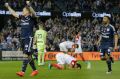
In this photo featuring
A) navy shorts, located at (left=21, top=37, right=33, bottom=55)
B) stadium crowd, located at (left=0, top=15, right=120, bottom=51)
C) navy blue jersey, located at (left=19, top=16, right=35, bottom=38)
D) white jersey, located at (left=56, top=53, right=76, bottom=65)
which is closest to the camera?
navy shorts, located at (left=21, top=37, right=33, bottom=55)

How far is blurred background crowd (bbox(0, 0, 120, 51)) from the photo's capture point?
39969mm

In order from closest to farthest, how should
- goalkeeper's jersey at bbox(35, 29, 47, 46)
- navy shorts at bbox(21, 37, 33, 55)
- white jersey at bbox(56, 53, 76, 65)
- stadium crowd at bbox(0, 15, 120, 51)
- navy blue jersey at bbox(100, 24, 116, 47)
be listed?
navy shorts at bbox(21, 37, 33, 55), navy blue jersey at bbox(100, 24, 116, 47), white jersey at bbox(56, 53, 76, 65), goalkeeper's jersey at bbox(35, 29, 47, 46), stadium crowd at bbox(0, 15, 120, 51)

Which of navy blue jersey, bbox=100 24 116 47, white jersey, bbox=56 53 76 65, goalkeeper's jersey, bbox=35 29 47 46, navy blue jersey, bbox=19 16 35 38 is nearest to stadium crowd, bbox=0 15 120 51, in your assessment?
goalkeeper's jersey, bbox=35 29 47 46

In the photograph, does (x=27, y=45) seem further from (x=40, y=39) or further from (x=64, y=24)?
(x=64, y=24)

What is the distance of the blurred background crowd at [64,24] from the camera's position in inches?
1574

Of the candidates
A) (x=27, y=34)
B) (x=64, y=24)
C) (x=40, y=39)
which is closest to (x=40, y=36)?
(x=40, y=39)

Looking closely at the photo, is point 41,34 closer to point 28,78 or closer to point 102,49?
point 102,49

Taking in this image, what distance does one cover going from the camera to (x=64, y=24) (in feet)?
147

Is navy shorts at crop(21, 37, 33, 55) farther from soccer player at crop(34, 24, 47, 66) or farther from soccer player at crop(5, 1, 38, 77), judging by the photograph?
soccer player at crop(34, 24, 47, 66)

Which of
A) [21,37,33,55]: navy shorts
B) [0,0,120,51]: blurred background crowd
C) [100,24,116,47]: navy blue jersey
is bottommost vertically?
[21,37,33,55]: navy shorts

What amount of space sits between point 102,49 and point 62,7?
24.2 m

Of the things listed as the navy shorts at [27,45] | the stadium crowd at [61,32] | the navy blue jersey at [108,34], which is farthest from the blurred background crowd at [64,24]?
the navy shorts at [27,45]

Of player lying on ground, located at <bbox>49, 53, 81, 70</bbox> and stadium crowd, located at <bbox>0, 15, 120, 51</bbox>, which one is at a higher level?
stadium crowd, located at <bbox>0, 15, 120, 51</bbox>

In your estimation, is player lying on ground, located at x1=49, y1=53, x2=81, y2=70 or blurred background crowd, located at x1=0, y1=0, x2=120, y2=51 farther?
blurred background crowd, located at x1=0, y1=0, x2=120, y2=51
